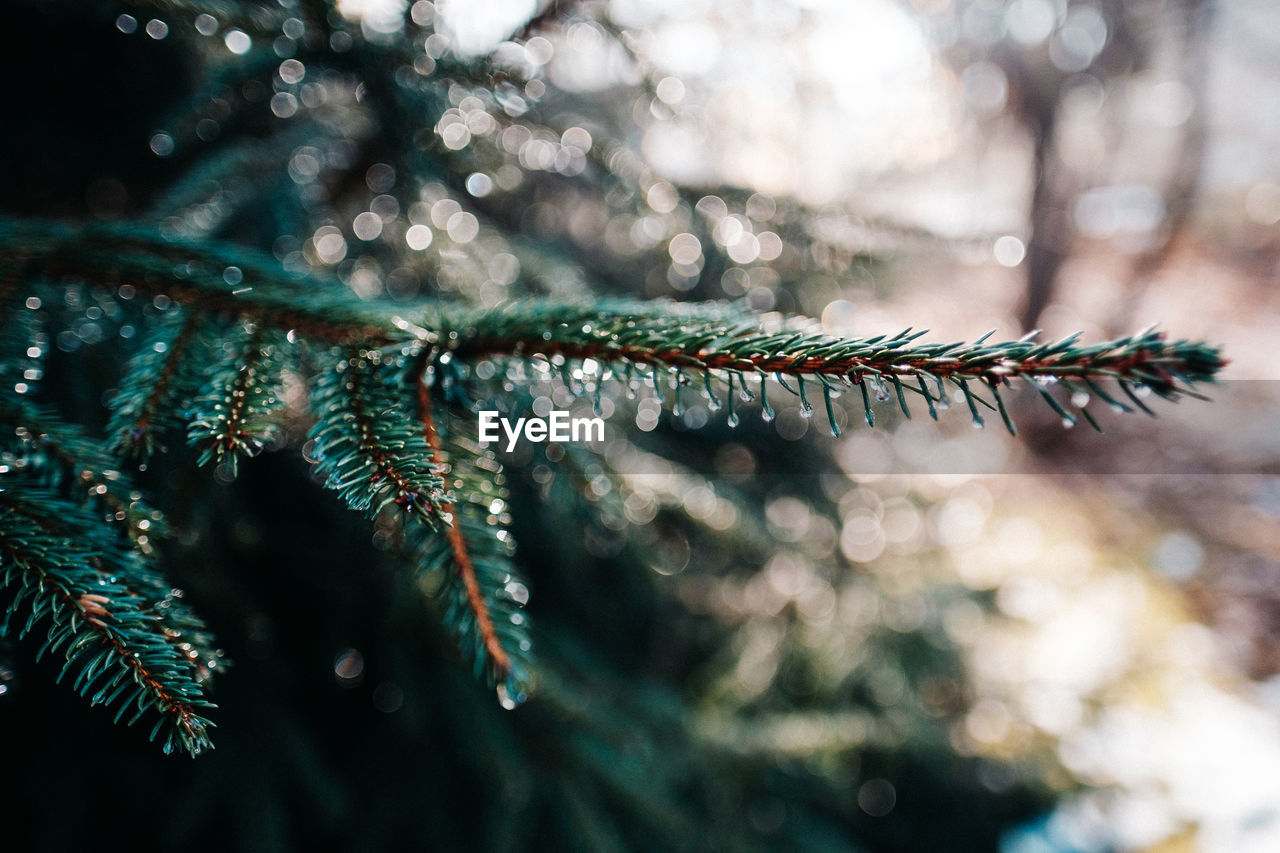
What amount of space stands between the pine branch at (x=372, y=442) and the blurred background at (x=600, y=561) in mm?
216

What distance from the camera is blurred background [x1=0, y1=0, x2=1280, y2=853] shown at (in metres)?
0.88

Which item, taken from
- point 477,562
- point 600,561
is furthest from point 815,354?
point 600,561

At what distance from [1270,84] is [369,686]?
423 inches

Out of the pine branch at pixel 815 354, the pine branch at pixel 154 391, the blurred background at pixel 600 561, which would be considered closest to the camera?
the pine branch at pixel 815 354

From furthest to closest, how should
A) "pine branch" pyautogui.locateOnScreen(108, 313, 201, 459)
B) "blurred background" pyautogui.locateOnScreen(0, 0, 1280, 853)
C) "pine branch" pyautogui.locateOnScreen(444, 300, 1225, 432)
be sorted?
"blurred background" pyautogui.locateOnScreen(0, 0, 1280, 853), "pine branch" pyautogui.locateOnScreen(108, 313, 201, 459), "pine branch" pyautogui.locateOnScreen(444, 300, 1225, 432)

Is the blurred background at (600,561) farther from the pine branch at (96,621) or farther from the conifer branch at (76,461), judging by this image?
the pine branch at (96,621)

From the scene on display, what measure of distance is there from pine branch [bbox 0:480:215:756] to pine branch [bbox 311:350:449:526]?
15 centimetres

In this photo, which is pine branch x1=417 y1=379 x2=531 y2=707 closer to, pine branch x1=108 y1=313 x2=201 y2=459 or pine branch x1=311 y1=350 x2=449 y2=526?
pine branch x1=311 y1=350 x2=449 y2=526

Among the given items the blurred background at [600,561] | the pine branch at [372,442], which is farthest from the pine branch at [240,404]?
the blurred background at [600,561]

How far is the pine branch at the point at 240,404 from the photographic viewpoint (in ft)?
1.39

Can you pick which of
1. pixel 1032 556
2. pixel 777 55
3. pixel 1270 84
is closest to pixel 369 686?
pixel 777 55

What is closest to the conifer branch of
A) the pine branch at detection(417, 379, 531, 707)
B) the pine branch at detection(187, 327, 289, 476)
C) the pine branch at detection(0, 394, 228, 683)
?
the pine branch at detection(0, 394, 228, 683)

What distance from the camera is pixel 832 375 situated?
1.28 feet

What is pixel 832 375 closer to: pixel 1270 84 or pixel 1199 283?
pixel 1199 283
